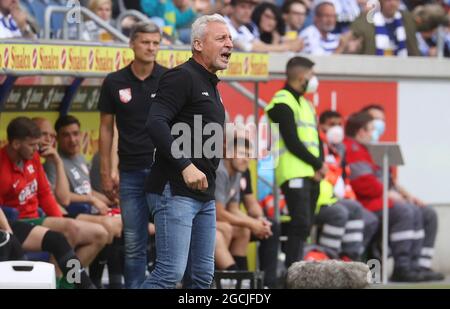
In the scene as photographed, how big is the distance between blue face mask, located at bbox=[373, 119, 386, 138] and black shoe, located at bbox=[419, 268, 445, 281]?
1625 millimetres

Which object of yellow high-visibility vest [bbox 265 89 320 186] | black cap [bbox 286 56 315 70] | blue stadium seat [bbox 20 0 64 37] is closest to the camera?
yellow high-visibility vest [bbox 265 89 320 186]

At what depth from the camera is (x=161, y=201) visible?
7648 millimetres

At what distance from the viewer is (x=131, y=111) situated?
30.9 ft

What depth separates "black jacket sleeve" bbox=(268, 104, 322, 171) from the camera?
1177 cm

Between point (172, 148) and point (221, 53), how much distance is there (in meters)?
0.72

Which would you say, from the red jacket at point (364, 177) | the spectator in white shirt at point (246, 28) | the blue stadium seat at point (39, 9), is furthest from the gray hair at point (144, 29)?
the spectator in white shirt at point (246, 28)

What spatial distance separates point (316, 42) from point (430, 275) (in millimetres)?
3435

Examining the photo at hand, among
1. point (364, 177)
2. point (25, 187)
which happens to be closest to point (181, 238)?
point (25, 187)

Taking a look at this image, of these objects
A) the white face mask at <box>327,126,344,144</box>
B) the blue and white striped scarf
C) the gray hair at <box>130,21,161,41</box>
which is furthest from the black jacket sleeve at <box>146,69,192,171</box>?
the blue and white striped scarf

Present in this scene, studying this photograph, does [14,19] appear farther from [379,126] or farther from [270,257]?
[379,126]

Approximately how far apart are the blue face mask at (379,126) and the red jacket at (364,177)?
69cm

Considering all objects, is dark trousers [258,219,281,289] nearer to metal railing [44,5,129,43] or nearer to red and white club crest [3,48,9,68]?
metal railing [44,5,129,43]
